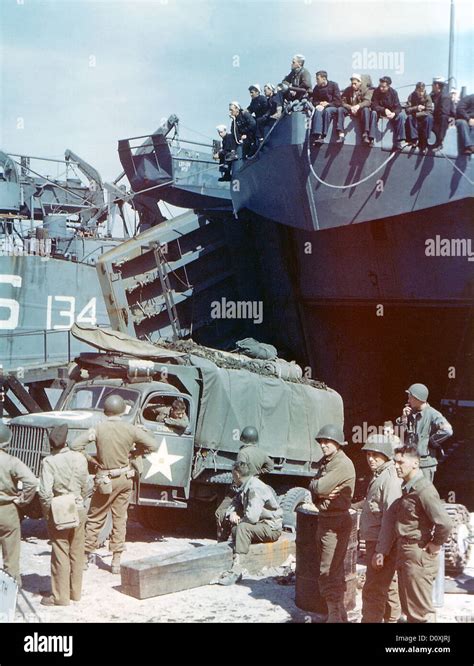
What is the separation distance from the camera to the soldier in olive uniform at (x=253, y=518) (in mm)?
8656

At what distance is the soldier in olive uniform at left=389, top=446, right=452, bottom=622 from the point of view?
5.95m

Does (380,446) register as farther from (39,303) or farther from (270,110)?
(39,303)

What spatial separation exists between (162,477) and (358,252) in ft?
23.2

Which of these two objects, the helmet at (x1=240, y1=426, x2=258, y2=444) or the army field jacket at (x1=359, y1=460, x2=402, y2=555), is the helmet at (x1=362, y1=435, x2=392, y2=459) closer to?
the army field jacket at (x1=359, y1=460, x2=402, y2=555)

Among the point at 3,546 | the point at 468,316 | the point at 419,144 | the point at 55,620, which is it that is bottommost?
the point at 55,620

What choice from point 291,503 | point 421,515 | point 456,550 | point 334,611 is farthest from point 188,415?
point 421,515

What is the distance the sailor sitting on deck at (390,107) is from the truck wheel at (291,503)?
605 cm

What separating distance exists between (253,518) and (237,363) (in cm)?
353

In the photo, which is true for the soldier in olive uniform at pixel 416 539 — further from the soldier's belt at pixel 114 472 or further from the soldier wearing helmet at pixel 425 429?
the soldier's belt at pixel 114 472

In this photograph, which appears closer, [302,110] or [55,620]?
[55,620]

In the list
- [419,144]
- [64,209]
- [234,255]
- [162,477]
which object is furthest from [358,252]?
[64,209]

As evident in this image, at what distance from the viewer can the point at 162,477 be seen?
10039mm
